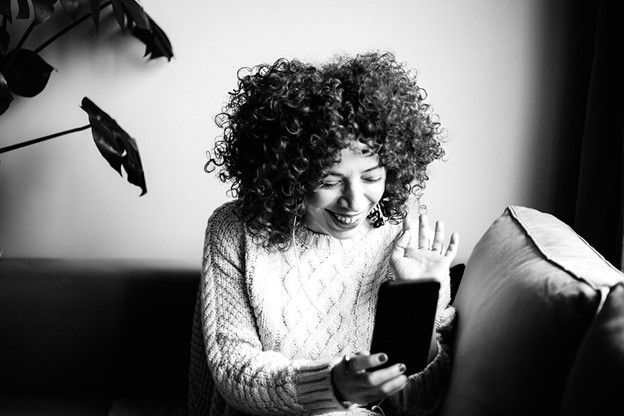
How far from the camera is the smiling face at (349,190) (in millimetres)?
1171

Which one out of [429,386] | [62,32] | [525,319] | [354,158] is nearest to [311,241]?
[354,158]

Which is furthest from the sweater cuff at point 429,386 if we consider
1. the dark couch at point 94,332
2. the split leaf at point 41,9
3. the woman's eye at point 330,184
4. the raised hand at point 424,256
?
the split leaf at point 41,9

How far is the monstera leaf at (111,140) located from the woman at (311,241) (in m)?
0.33

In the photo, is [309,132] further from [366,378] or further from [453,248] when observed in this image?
[366,378]

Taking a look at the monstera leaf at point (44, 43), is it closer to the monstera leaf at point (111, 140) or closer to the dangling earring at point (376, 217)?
the monstera leaf at point (111, 140)

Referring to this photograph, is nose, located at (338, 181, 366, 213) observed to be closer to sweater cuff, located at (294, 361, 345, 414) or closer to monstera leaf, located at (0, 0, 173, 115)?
sweater cuff, located at (294, 361, 345, 414)

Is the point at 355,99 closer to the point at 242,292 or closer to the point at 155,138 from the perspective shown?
the point at 242,292

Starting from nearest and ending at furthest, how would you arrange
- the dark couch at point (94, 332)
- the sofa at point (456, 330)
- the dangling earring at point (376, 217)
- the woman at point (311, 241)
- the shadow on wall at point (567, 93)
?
the sofa at point (456, 330) → the woman at point (311, 241) → the dangling earring at point (376, 217) → the dark couch at point (94, 332) → the shadow on wall at point (567, 93)

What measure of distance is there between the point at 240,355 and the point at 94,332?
70 cm

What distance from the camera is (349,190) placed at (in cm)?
117

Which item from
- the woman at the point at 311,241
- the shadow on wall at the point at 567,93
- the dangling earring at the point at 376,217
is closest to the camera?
the woman at the point at 311,241

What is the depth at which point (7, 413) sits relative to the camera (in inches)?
62.6

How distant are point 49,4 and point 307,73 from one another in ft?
2.37

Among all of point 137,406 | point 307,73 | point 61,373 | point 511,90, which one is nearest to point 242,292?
point 307,73
